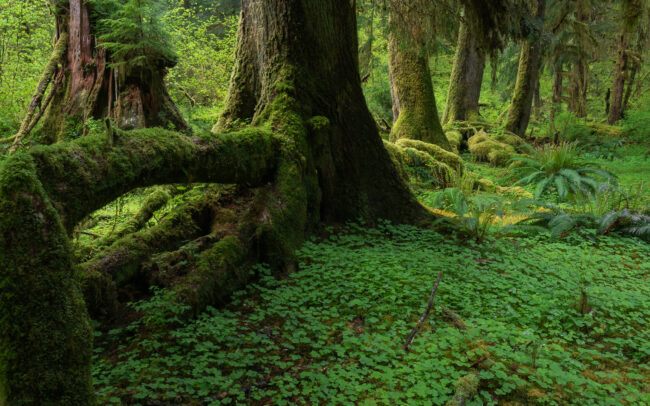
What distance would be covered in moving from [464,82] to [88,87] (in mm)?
11347

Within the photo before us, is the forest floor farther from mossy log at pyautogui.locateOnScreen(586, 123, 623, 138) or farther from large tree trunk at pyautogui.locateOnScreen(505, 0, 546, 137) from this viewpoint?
mossy log at pyautogui.locateOnScreen(586, 123, 623, 138)

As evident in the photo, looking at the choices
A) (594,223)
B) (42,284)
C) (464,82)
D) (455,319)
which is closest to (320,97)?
(455,319)

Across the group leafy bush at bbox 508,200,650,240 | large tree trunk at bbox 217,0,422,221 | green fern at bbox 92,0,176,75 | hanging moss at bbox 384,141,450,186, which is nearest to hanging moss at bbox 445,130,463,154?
hanging moss at bbox 384,141,450,186

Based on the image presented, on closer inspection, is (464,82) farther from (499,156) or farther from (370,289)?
(370,289)

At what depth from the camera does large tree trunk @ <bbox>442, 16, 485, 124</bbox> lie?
13.4 m

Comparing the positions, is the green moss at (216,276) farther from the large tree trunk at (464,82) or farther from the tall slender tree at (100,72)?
the large tree trunk at (464,82)

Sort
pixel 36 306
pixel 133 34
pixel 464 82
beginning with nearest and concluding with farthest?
pixel 36 306 → pixel 133 34 → pixel 464 82

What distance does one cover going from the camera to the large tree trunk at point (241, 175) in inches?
69.2

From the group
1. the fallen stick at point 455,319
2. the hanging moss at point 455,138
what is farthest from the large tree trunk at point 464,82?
the fallen stick at point 455,319

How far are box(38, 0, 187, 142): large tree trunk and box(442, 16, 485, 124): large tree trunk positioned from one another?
32.4 feet

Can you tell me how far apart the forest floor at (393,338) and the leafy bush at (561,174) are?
3.43 meters

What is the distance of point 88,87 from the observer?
26.3ft

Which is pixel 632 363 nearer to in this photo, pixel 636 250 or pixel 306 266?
pixel 306 266

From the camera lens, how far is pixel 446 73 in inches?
858
